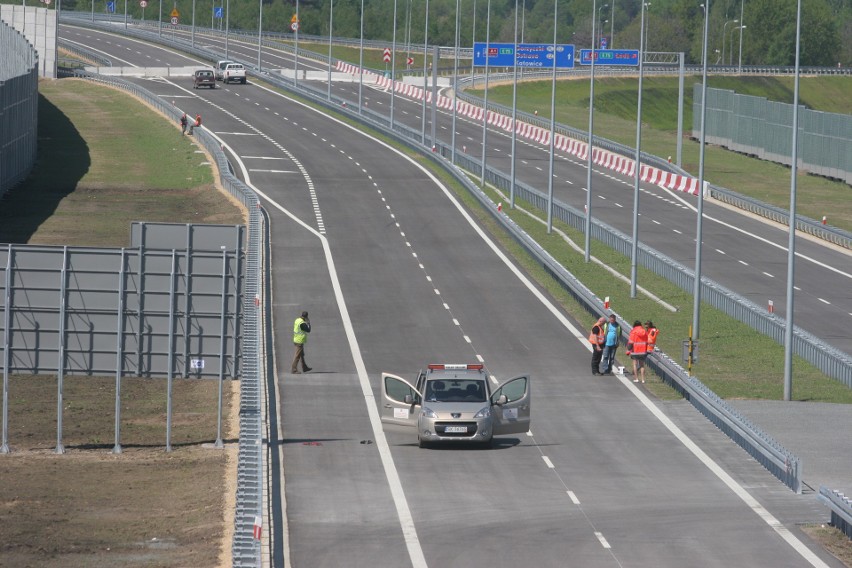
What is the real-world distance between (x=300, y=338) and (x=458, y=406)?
8406 millimetres

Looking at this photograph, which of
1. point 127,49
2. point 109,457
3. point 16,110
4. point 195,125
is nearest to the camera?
point 109,457

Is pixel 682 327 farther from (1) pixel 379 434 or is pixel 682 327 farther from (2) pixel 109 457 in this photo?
(2) pixel 109 457

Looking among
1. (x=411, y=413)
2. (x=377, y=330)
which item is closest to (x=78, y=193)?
(x=377, y=330)

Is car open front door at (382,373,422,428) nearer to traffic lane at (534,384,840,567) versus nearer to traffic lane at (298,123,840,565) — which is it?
traffic lane at (298,123,840,565)

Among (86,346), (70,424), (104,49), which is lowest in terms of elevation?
(70,424)

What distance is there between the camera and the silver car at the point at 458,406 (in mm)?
30391

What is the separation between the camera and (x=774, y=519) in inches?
1006

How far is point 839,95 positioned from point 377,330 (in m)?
142

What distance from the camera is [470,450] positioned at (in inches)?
1215

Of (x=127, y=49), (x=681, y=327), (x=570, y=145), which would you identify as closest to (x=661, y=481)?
(x=681, y=327)

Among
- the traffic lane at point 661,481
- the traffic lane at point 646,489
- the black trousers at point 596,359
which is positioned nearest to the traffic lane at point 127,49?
the black trousers at point 596,359

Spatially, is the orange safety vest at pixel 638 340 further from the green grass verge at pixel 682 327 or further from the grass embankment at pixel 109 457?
the grass embankment at pixel 109 457

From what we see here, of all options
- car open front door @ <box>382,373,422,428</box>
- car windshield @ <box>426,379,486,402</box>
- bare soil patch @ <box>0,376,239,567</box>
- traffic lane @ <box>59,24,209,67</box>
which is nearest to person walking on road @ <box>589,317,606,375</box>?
car windshield @ <box>426,379,486,402</box>

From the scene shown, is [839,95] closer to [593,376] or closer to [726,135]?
[726,135]
